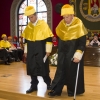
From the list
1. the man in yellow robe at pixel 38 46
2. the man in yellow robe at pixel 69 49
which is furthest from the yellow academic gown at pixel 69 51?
the man in yellow robe at pixel 38 46

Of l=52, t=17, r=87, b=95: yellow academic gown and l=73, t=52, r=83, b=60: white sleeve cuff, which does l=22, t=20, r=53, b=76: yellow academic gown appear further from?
l=73, t=52, r=83, b=60: white sleeve cuff

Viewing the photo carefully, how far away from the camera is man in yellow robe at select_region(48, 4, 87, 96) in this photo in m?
3.26

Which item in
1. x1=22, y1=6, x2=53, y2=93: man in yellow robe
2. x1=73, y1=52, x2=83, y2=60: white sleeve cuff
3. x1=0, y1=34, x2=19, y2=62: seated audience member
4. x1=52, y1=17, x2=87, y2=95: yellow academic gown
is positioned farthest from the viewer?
x1=0, y1=34, x2=19, y2=62: seated audience member

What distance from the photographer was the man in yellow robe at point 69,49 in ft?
10.7

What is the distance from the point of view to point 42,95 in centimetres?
352

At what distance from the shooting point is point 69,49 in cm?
332

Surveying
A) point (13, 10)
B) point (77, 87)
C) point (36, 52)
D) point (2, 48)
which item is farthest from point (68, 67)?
point (13, 10)

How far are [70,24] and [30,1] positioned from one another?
747cm

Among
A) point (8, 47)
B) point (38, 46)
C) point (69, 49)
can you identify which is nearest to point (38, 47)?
point (38, 46)

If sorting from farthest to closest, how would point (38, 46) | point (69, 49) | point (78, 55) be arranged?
point (38, 46)
point (69, 49)
point (78, 55)

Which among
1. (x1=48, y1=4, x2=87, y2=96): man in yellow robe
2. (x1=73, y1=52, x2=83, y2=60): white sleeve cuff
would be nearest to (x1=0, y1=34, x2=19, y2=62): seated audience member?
(x1=48, y1=4, x2=87, y2=96): man in yellow robe

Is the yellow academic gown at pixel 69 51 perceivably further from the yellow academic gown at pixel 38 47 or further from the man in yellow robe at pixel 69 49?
the yellow academic gown at pixel 38 47

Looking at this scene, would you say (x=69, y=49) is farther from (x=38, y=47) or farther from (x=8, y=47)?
(x=8, y=47)

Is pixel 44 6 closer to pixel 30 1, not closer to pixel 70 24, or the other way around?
pixel 30 1
